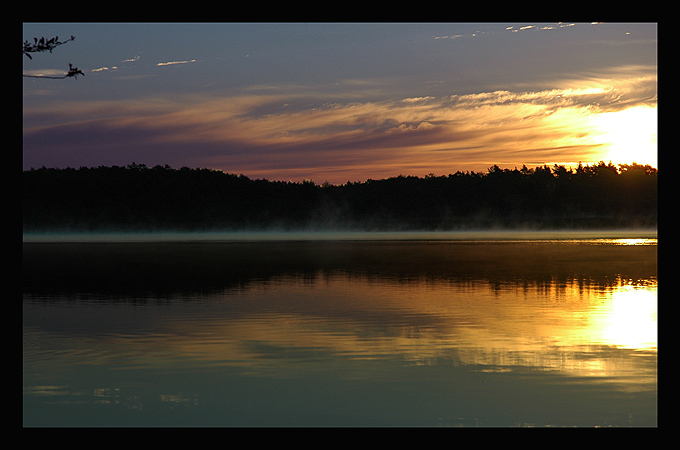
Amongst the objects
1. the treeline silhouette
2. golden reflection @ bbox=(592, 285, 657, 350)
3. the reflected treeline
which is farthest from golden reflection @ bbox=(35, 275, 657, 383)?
the treeline silhouette

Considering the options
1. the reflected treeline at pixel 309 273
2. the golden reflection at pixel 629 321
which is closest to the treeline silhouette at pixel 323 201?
the reflected treeline at pixel 309 273

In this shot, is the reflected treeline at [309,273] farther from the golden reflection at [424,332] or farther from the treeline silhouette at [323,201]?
the treeline silhouette at [323,201]

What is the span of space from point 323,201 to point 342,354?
474ft

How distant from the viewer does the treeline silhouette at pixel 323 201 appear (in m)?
143

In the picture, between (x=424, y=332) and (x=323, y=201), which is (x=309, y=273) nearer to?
(x=424, y=332)

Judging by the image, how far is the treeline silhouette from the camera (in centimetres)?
14312

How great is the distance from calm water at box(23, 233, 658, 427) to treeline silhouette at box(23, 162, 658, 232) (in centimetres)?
12195

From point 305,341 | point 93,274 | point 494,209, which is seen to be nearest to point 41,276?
point 93,274

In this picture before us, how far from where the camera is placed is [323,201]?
156 metres

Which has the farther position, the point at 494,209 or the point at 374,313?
the point at 494,209

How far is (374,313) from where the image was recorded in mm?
16484

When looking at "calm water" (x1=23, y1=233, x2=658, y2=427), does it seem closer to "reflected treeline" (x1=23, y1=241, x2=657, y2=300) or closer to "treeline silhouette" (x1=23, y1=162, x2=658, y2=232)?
"reflected treeline" (x1=23, y1=241, x2=657, y2=300)
